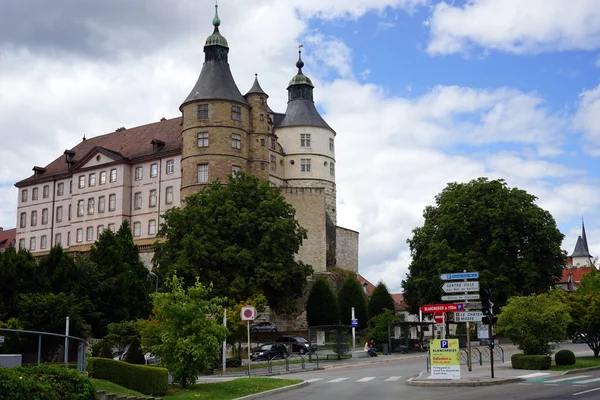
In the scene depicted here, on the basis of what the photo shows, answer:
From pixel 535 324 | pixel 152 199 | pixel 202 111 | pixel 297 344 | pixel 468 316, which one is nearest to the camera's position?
pixel 468 316

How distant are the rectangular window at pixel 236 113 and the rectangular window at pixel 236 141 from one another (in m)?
1.56

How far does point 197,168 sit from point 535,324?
149ft

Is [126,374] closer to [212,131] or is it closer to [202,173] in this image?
[202,173]

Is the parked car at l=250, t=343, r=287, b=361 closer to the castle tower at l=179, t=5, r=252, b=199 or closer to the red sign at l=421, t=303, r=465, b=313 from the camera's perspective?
the red sign at l=421, t=303, r=465, b=313

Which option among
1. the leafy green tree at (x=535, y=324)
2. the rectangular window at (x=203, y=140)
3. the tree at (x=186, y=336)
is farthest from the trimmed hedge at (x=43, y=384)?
the rectangular window at (x=203, y=140)

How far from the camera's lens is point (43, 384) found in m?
15.7

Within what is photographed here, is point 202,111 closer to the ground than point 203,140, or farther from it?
farther from it

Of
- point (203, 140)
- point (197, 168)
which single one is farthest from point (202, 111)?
point (197, 168)

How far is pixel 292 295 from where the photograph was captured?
2450 inches

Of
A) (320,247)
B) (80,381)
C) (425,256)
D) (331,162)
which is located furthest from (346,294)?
(80,381)

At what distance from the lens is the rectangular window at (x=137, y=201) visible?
3445 inches

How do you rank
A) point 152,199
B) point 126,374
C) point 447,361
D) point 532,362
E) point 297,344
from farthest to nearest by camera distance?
point 152,199
point 297,344
point 532,362
point 447,361
point 126,374

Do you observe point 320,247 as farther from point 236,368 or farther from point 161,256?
point 236,368

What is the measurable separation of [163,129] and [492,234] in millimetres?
44611
